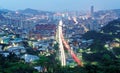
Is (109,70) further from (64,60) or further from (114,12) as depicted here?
(114,12)

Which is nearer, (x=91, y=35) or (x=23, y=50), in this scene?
(x=23, y=50)

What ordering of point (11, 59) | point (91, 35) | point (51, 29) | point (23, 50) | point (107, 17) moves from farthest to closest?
point (107, 17) → point (51, 29) → point (91, 35) → point (23, 50) → point (11, 59)

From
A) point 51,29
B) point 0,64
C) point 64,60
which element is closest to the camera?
point 0,64

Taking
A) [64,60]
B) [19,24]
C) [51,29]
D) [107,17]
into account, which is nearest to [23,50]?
[64,60]

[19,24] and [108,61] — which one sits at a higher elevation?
[108,61]

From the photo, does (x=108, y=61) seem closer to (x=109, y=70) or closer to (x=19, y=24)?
(x=109, y=70)

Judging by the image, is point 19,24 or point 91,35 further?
point 19,24

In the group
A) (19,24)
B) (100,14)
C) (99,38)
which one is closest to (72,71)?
(99,38)

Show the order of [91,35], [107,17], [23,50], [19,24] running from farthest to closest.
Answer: [107,17], [19,24], [91,35], [23,50]

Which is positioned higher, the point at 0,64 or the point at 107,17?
the point at 0,64
